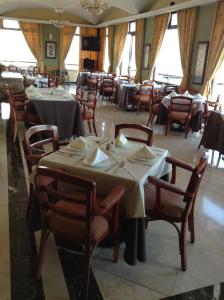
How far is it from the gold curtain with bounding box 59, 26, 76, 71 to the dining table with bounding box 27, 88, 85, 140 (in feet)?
32.7

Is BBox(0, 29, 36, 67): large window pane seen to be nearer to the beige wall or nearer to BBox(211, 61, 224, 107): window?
the beige wall

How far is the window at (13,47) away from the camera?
13398 millimetres

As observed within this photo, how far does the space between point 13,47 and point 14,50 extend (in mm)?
139

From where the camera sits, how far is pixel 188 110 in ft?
18.6

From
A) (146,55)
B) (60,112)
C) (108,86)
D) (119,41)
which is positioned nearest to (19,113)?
(60,112)

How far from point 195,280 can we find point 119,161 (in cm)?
99

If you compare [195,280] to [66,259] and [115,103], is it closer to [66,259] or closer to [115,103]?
[66,259]

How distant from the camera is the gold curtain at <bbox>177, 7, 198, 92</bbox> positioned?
7484 millimetres

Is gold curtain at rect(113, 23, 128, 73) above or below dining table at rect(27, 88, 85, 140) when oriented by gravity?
above

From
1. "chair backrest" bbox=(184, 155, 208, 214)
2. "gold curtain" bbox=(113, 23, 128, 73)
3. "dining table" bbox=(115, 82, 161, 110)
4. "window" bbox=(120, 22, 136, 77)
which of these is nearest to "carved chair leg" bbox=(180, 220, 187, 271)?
"chair backrest" bbox=(184, 155, 208, 214)

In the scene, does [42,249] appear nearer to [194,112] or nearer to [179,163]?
[179,163]

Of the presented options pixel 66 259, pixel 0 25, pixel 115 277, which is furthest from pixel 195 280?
pixel 0 25

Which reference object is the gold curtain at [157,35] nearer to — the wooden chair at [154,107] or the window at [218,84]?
the window at [218,84]

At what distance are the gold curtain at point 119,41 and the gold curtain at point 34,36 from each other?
3.86 m
